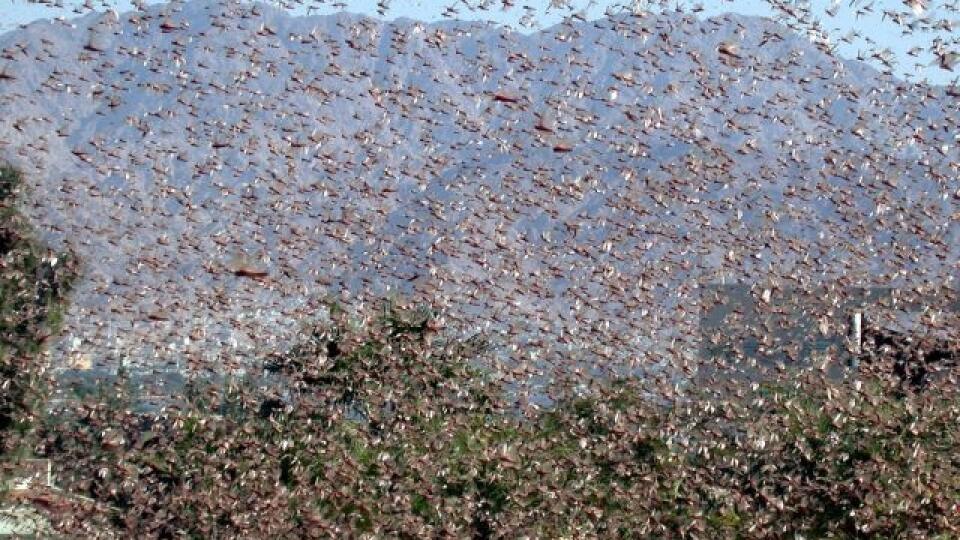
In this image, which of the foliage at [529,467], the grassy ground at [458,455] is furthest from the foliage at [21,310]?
the foliage at [529,467]

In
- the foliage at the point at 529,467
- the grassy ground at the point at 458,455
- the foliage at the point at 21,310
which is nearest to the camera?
→ the foliage at the point at 529,467

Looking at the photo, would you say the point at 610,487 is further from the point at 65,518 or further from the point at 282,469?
the point at 65,518

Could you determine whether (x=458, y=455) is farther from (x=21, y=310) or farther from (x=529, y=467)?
(x=21, y=310)

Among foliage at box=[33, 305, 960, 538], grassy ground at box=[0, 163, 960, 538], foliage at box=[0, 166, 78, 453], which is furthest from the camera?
foliage at box=[0, 166, 78, 453]

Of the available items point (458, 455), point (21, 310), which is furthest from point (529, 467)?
point (21, 310)

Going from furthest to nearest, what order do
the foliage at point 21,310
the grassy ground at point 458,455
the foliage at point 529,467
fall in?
the foliage at point 21,310
the grassy ground at point 458,455
the foliage at point 529,467

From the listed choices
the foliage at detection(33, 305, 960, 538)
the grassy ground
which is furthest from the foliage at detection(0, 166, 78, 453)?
the foliage at detection(33, 305, 960, 538)

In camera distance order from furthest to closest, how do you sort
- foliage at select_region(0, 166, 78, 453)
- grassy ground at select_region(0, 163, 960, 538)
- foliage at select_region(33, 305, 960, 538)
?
1. foliage at select_region(0, 166, 78, 453)
2. grassy ground at select_region(0, 163, 960, 538)
3. foliage at select_region(33, 305, 960, 538)

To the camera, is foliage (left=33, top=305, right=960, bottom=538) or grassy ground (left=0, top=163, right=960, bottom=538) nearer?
foliage (left=33, top=305, right=960, bottom=538)

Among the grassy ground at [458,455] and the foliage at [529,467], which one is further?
the grassy ground at [458,455]

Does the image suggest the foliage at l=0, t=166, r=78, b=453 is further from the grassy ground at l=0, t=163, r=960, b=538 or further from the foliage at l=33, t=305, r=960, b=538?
the foliage at l=33, t=305, r=960, b=538

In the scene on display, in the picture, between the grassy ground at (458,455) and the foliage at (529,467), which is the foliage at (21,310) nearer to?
the grassy ground at (458,455)
